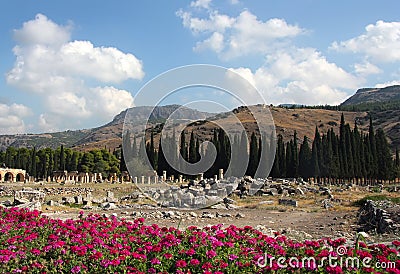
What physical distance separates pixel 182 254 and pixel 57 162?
253ft

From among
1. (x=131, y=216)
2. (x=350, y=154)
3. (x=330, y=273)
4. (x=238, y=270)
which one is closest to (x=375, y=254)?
(x=330, y=273)

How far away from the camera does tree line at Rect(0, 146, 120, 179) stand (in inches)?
3012

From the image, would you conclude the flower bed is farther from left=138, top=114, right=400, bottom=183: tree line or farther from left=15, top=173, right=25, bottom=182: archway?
left=15, top=173, right=25, bottom=182: archway

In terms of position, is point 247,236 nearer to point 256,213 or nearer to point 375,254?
point 375,254

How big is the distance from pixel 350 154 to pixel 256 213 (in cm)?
3727

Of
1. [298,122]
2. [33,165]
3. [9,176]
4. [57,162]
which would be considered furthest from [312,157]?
[298,122]

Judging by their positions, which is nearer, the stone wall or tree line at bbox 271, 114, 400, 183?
the stone wall

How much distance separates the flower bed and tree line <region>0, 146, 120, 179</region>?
72.4m

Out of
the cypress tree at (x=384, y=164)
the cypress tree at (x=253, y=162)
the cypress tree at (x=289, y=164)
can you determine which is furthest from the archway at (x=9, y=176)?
the cypress tree at (x=384, y=164)

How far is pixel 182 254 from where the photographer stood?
652 cm

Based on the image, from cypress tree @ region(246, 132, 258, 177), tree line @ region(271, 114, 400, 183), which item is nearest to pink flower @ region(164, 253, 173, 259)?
tree line @ region(271, 114, 400, 183)

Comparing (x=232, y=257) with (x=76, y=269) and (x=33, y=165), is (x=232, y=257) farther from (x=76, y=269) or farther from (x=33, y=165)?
(x=33, y=165)

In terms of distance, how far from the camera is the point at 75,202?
27.5m

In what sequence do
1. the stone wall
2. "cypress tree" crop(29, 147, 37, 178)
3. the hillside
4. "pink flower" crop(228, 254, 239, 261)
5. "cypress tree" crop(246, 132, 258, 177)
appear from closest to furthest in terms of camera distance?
"pink flower" crop(228, 254, 239, 261) → the stone wall → "cypress tree" crop(246, 132, 258, 177) → "cypress tree" crop(29, 147, 37, 178) → the hillside
